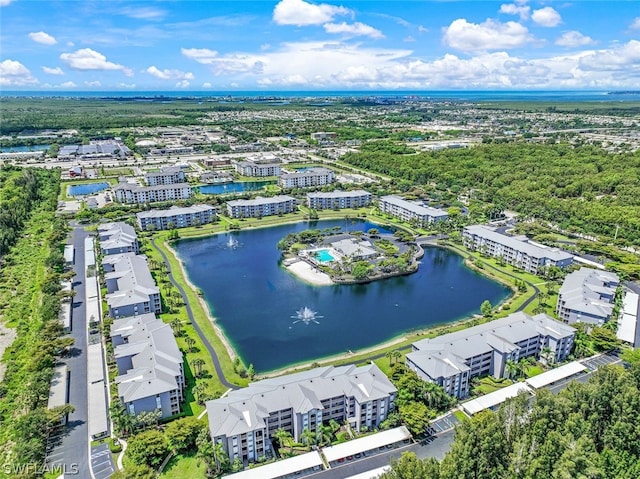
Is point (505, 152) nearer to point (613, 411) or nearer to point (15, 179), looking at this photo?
point (613, 411)

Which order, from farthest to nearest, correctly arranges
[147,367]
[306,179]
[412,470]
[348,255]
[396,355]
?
[306,179], [348,255], [396,355], [147,367], [412,470]

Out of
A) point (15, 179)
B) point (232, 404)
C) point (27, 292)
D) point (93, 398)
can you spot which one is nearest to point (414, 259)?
point (232, 404)

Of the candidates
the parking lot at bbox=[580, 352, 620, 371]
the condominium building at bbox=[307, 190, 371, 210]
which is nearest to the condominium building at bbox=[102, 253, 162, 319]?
the condominium building at bbox=[307, 190, 371, 210]

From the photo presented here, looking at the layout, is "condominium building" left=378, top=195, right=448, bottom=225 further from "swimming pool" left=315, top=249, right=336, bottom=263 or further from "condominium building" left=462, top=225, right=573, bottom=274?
"swimming pool" left=315, top=249, right=336, bottom=263

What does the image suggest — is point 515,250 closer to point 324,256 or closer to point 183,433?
point 324,256

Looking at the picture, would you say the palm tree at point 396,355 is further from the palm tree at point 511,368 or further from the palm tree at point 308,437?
the palm tree at point 308,437

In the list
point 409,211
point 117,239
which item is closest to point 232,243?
point 117,239
